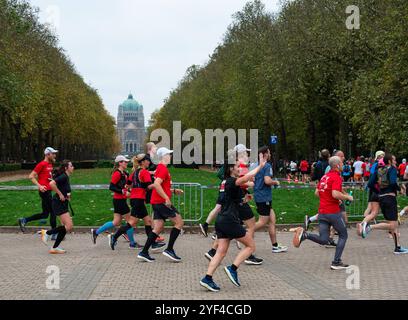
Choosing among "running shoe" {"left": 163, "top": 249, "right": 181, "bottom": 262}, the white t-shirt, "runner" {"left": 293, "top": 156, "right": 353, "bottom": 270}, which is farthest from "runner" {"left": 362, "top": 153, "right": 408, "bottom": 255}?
the white t-shirt

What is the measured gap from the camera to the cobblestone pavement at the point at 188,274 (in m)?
8.12

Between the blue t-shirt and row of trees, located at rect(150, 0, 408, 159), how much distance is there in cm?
1368

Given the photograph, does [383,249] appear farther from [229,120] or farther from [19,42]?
[229,120]

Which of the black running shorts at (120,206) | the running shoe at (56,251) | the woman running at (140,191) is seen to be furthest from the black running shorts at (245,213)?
the running shoe at (56,251)

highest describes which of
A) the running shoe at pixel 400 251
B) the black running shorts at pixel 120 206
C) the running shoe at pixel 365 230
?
the black running shorts at pixel 120 206

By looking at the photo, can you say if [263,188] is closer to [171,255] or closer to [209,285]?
[171,255]

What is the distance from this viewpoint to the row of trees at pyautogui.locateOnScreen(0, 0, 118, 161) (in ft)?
124

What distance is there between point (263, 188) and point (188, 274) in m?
2.62

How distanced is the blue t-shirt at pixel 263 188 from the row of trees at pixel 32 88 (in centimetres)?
2722

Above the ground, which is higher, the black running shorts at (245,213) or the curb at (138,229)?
the black running shorts at (245,213)

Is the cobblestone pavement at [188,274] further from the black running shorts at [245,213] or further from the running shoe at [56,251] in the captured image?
the black running shorts at [245,213]

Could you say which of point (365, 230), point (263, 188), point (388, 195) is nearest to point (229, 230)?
point (263, 188)

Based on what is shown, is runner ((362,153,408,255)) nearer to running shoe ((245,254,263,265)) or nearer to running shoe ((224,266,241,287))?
running shoe ((245,254,263,265))

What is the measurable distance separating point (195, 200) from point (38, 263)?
22.9 ft
